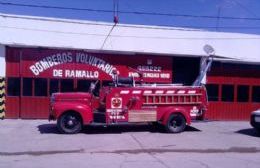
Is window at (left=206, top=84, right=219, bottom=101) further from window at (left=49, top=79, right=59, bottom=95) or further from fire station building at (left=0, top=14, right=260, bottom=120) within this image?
window at (left=49, top=79, right=59, bottom=95)

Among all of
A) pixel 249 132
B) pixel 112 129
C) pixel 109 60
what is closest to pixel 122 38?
pixel 109 60

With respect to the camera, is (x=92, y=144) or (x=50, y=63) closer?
(x=92, y=144)

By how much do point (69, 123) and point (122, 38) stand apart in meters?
7.77

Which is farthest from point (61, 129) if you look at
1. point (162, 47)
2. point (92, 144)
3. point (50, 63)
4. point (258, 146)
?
point (162, 47)

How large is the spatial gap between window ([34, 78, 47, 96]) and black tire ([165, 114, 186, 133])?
7.31 meters

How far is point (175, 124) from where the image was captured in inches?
669

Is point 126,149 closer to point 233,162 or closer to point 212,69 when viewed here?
point 233,162

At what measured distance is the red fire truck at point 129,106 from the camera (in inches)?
627

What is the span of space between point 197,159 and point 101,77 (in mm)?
11048

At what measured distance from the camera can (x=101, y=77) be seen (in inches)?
853

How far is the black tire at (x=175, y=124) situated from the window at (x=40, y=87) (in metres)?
7.31

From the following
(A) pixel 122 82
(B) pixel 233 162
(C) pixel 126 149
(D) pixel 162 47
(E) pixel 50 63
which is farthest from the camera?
(D) pixel 162 47

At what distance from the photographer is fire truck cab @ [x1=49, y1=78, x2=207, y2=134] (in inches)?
627

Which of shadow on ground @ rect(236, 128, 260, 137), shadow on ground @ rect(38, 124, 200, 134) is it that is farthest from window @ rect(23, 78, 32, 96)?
shadow on ground @ rect(236, 128, 260, 137)
